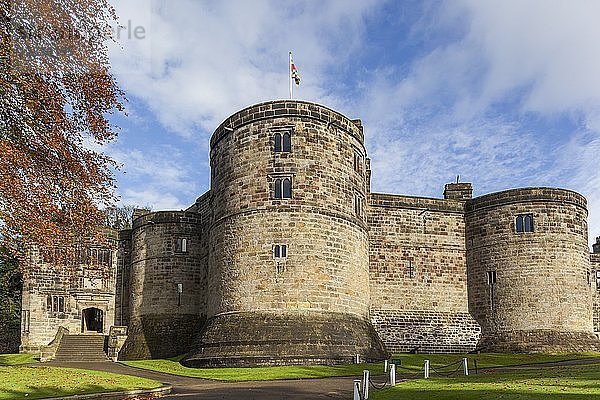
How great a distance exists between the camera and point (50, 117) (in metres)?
26.5

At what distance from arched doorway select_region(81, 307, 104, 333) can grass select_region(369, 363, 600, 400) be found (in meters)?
30.6

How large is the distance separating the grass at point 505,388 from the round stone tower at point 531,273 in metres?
17.7

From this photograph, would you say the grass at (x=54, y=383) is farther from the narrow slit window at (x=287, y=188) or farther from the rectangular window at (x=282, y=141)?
the rectangular window at (x=282, y=141)

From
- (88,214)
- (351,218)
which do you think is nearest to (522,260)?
(351,218)

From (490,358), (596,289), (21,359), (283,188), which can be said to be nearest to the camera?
(283,188)

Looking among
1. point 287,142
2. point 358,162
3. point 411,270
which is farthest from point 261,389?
point 411,270

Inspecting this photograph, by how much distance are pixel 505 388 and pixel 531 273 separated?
24.2 m

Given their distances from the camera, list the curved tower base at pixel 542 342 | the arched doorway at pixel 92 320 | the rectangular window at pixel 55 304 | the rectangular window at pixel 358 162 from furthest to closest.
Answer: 1. the arched doorway at pixel 92 320
2. the rectangular window at pixel 55 304
3. the curved tower base at pixel 542 342
4. the rectangular window at pixel 358 162

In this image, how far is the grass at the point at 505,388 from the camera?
18445 mm

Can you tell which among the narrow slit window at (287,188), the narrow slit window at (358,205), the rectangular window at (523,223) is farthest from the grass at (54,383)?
the rectangular window at (523,223)

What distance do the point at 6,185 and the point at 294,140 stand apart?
52.5 feet

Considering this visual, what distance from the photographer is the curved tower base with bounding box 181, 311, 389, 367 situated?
108 feet

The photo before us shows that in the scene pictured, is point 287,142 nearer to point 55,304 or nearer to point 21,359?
point 21,359

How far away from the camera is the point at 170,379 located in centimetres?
2966
